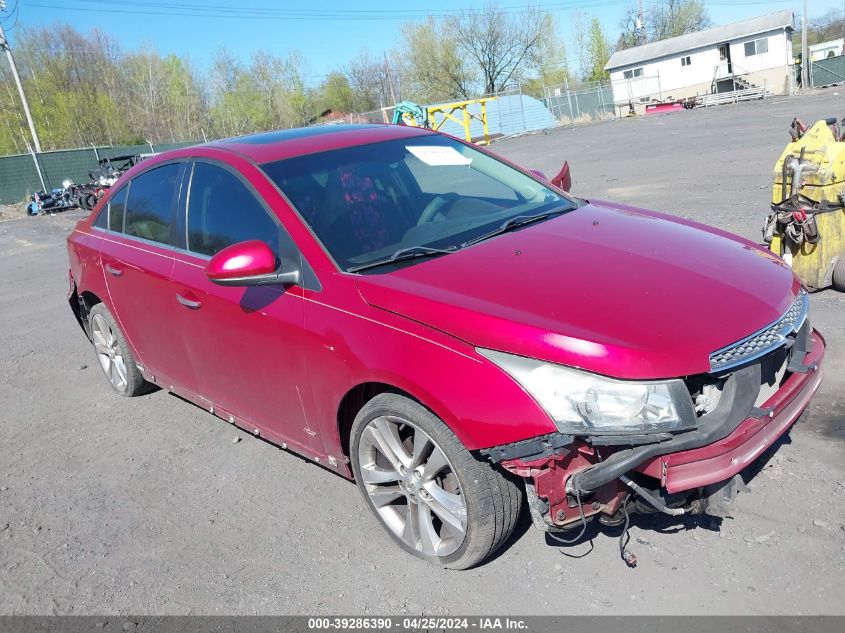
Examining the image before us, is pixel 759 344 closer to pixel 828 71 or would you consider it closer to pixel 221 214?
pixel 221 214

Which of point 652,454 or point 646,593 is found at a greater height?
point 652,454

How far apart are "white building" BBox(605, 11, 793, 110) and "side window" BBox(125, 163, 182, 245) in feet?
145

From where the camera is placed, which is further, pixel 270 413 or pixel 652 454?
pixel 270 413

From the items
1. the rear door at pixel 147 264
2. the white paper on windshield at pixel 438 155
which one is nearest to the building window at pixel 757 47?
the white paper on windshield at pixel 438 155

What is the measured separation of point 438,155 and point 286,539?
2309mm

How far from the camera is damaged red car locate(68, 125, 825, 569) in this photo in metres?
2.42

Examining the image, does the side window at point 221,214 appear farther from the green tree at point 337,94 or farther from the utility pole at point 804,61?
the green tree at point 337,94

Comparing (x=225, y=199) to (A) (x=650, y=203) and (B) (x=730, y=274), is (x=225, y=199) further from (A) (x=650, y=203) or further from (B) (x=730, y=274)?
(A) (x=650, y=203)

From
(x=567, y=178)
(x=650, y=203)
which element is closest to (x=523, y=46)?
(x=650, y=203)

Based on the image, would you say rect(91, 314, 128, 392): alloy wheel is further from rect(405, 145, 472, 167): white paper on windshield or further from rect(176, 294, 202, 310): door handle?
rect(405, 145, 472, 167): white paper on windshield

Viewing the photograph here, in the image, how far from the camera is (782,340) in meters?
2.66

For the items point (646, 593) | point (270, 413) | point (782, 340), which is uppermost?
point (782, 340)

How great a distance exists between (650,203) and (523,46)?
63.1 metres

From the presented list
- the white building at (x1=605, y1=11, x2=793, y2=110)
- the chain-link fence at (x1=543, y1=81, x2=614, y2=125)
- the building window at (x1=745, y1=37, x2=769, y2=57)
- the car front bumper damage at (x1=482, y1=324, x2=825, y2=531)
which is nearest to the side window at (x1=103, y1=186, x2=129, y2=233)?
the car front bumper damage at (x1=482, y1=324, x2=825, y2=531)
